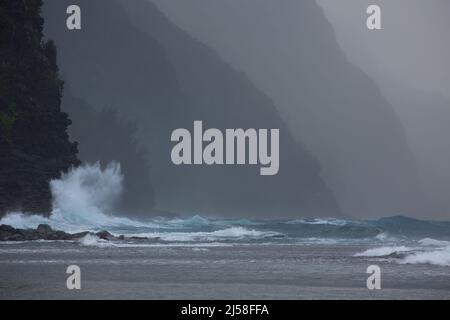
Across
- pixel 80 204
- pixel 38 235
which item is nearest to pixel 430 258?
pixel 38 235

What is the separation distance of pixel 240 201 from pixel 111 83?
127ft

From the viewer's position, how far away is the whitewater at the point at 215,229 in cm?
5541

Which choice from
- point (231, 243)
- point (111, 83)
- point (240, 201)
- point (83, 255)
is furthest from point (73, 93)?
point (83, 255)

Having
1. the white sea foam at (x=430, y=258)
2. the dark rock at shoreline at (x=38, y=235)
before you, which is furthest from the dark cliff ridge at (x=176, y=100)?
the white sea foam at (x=430, y=258)

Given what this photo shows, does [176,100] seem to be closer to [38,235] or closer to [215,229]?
[215,229]

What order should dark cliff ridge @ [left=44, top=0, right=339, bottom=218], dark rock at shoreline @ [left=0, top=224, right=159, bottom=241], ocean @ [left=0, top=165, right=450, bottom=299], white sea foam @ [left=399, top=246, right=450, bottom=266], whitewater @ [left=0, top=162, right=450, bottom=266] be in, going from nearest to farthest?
ocean @ [left=0, top=165, right=450, bottom=299] < white sea foam @ [left=399, top=246, right=450, bottom=266] < dark rock at shoreline @ [left=0, top=224, right=159, bottom=241] < whitewater @ [left=0, top=162, right=450, bottom=266] < dark cliff ridge @ [left=44, top=0, right=339, bottom=218]

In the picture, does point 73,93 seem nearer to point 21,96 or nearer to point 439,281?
point 21,96

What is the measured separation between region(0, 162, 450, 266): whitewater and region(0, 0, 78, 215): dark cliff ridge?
54.4 inches

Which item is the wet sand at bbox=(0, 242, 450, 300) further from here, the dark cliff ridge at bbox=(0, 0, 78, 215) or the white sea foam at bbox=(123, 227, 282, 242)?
the dark cliff ridge at bbox=(0, 0, 78, 215)

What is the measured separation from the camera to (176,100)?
146375 mm

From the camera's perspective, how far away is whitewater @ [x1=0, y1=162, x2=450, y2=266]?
55.4 meters

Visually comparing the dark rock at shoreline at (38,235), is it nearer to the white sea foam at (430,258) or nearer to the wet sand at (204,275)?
the wet sand at (204,275)

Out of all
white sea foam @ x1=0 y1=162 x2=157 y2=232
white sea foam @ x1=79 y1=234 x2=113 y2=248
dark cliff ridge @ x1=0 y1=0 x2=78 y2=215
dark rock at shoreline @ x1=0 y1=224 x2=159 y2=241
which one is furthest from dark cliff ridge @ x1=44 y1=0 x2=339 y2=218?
white sea foam @ x1=79 y1=234 x2=113 y2=248

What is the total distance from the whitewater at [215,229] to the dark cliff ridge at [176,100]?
658 inches
